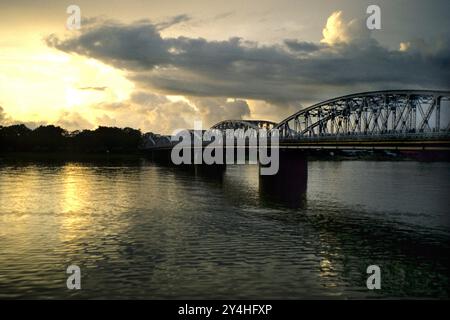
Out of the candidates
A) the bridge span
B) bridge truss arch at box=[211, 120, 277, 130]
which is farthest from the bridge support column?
bridge truss arch at box=[211, 120, 277, 130]

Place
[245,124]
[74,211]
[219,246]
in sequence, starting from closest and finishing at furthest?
[219,246], [74,211], [245,124]

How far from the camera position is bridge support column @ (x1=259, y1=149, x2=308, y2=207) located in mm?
62125

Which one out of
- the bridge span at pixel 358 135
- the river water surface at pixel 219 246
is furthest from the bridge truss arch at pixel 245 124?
the river water surface at pixel 219 246

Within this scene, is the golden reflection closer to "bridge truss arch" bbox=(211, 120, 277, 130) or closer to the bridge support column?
the bridge support column

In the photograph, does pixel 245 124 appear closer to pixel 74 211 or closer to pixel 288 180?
pixel 288 180

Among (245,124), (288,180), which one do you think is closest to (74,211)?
(288,180)

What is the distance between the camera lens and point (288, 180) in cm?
7669

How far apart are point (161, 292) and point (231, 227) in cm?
1668

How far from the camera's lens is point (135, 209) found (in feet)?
155

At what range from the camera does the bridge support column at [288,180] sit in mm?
62125

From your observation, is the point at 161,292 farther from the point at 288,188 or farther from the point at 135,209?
the point at 288,188

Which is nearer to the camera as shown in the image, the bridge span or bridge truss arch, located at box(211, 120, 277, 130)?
the bridge span

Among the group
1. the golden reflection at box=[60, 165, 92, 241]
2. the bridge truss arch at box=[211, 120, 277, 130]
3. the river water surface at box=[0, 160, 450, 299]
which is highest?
the bridge truss arch at box=[211, 120, 277, 130]
